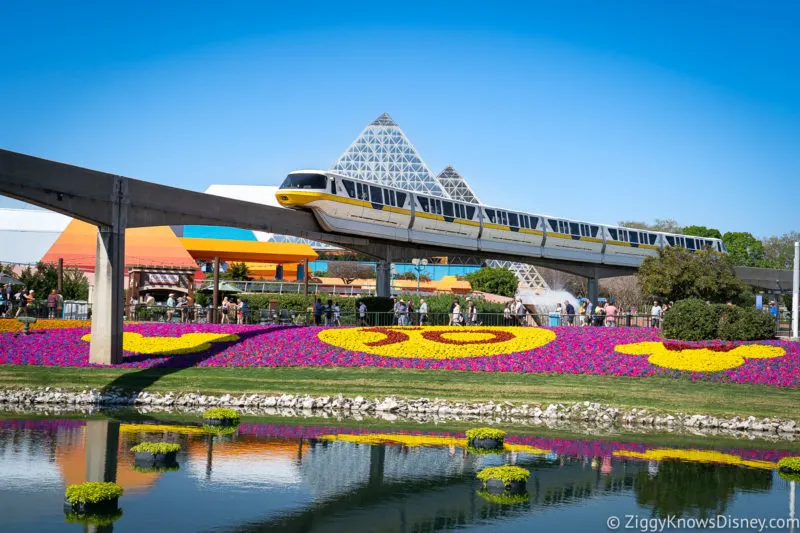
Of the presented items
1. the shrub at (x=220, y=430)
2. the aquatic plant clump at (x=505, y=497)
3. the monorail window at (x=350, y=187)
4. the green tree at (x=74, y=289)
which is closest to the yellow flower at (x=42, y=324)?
the green tree at (x=74, y=289)

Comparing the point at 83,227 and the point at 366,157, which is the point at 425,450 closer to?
the point at 83,227

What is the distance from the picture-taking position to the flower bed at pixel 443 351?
94.3 feet

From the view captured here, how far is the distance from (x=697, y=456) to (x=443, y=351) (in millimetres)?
13004

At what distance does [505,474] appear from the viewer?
16.2 m

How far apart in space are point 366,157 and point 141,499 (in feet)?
399

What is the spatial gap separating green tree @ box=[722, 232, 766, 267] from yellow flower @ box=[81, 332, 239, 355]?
102947mm

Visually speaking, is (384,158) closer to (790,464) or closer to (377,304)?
(377,304)

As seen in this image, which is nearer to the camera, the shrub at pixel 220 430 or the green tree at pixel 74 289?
the shrub at pixel 220 430

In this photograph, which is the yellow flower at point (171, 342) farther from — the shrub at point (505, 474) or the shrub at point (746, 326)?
the shrub at point (746, 326)

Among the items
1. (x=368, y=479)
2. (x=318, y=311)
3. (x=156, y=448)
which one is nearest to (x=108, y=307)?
(x=318, y=311)

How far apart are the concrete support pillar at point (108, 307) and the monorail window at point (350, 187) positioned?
45.8 ft

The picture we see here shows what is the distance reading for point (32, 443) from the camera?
1977cm

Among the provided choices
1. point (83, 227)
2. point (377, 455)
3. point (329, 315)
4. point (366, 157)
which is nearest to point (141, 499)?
point (377, 455)

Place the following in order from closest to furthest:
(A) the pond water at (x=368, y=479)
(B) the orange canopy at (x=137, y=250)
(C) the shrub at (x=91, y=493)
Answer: (C) the shrub at (x=91, y=493) < (A) the pond water at (x=368, y=479) < (B) the orange canopy at (x=137, y=250)
